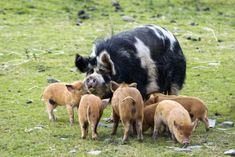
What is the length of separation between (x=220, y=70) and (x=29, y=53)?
567 cm

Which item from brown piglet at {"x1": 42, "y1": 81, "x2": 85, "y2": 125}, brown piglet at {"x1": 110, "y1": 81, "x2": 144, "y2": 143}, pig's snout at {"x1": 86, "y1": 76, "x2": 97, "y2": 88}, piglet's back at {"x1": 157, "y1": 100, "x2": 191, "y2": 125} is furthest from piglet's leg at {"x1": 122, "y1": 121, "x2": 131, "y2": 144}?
brown piglet at {"x1": 42, "y1": 81, "x2": 85, "y2": 125}

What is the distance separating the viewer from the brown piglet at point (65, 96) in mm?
9961

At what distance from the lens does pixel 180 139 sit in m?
8.47

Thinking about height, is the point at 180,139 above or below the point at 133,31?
below

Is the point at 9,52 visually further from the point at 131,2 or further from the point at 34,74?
the point at 131,2

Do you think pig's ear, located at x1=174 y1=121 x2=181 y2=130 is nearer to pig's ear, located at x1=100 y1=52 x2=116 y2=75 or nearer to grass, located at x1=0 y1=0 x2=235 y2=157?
grass, located at x1=0 y1=0 x2=235 y2=157

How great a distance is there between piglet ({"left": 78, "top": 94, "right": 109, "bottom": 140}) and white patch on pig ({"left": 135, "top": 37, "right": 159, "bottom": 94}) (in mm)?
1615

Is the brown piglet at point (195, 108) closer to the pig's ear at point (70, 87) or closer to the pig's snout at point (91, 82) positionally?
the pig's snout at point (91, 82)

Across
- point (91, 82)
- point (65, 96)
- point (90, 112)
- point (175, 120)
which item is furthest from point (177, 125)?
point (65, 96)

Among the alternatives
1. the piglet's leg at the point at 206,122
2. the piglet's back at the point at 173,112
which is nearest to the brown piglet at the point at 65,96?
the piglet's back at the point at 173,112

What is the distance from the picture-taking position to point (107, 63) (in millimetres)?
9703

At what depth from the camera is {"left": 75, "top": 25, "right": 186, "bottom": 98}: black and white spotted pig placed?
974 cm

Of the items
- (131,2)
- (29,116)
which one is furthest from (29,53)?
(131,2)

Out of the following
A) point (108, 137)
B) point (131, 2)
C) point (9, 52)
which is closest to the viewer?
point (108, 137)
